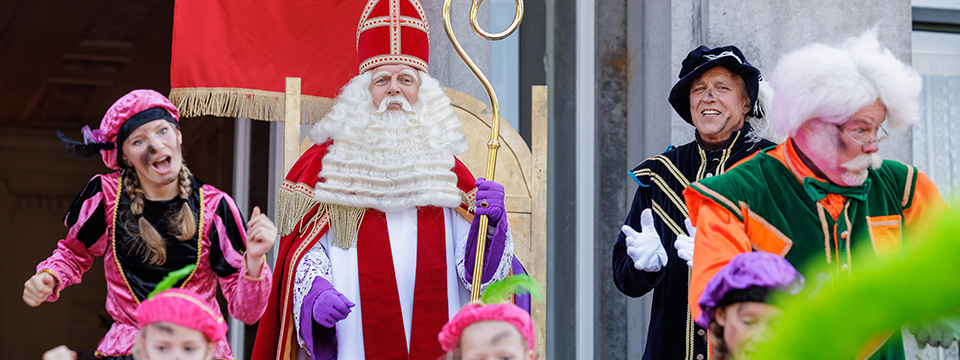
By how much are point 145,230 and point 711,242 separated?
1.91 m

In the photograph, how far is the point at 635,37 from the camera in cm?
571

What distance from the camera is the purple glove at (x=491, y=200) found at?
3695 millimetres

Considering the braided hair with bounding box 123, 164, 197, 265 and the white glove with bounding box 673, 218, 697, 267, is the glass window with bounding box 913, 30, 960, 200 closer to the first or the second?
the white glove with bounding box 673, 218, 697, 267

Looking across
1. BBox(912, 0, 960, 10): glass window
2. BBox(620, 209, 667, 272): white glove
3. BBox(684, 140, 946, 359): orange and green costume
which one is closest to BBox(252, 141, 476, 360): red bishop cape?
BBox(620, 209, 667, 272): white glove

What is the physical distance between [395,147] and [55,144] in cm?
443

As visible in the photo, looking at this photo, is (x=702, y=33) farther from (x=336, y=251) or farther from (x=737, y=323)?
(x=737, y=323)

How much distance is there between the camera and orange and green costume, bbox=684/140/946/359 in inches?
113

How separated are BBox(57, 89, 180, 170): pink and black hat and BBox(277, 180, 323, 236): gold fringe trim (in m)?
0.61

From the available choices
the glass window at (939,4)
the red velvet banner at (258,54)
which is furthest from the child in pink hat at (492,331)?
the glass window at (939,4)

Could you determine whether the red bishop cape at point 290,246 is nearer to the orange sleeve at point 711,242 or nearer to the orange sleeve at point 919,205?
the orange sleeve at point 711,242

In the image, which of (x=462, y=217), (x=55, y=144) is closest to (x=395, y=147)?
(x=462, y=217)

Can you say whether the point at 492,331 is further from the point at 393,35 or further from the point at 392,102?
the point at 393,35

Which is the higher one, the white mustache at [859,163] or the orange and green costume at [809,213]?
the white mustache at [859,163]

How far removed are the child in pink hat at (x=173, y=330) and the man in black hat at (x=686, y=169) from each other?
1684 mm
